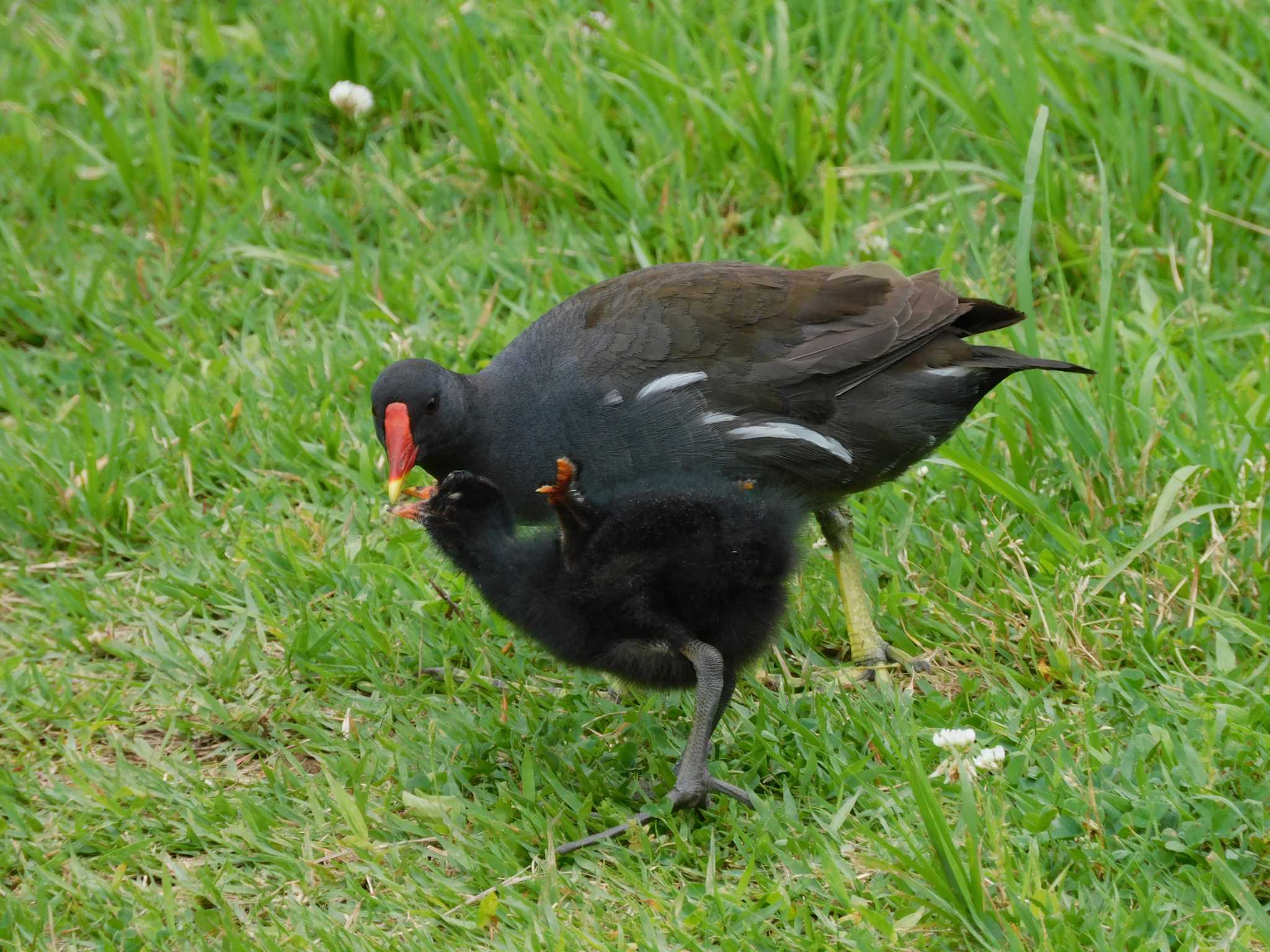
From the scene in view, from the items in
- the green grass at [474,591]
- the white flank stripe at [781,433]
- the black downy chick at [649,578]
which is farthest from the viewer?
the white flank stripe at [781,433]

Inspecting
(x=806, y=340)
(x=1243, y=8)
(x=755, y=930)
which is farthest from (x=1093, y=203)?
(x=755, y=930)

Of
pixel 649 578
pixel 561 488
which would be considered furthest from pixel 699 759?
pixel 561 488

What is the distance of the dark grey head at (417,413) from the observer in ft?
11.2

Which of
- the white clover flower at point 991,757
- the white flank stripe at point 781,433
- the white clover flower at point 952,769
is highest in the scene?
the white flank stripe at point 781,433

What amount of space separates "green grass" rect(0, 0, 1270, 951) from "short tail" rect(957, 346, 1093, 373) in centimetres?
23

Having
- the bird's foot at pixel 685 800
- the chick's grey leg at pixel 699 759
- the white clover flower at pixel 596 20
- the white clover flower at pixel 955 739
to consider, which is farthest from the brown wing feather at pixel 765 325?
the white clover flower at pixel 596 20

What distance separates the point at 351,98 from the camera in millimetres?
5352

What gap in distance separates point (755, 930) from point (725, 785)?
15.9 inches

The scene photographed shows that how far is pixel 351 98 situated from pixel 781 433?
2.66m

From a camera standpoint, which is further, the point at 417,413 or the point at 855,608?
the point at 855,608

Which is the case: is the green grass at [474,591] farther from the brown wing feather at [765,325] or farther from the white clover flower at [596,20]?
the brown wing feather at [765,325]

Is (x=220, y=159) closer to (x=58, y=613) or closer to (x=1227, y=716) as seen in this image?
(x=58, y=613)

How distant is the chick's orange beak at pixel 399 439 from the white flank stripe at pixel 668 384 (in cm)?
53

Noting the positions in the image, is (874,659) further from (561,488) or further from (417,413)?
(417,413)
